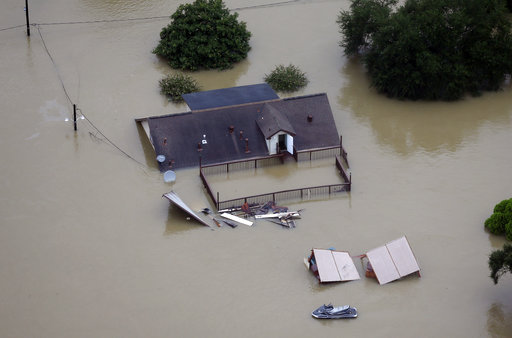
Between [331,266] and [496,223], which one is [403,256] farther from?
[496,223]

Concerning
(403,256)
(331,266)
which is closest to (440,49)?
(403,256)

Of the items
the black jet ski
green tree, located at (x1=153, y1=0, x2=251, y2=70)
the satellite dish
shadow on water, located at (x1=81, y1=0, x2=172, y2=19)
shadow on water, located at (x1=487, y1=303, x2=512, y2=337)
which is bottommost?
shadow on water, located at (x1=487, y1=303, x2=512, y2=337)

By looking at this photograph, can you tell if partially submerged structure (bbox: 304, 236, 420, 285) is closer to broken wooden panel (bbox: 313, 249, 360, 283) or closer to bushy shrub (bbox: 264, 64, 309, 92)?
broken wooden panel (bbox: 313, 249, 360, 283)

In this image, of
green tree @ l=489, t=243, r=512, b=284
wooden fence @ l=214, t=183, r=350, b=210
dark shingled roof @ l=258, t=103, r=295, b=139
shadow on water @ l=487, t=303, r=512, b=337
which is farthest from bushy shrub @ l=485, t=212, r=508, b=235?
dark shingled roof @ l=258, t=103, r=295, b=139

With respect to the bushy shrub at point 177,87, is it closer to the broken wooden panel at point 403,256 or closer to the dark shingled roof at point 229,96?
the dark shingled roof at point 229,96

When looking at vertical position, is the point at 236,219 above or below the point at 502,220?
above

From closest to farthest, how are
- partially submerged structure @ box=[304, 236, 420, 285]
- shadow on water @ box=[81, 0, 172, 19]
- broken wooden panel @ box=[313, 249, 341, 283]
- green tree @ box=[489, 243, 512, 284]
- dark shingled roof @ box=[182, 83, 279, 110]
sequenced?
green tree @ box=[489, 243, 512, 284]
broken wooden panel @ box=[313, 249, 341, 283]
partially submerged structure @ box=[304, 236, 420, 285]
dark shingled roof @ box=[182, 83, 279, 110]
shadow on water @ box=[81, 0, 172, 19]
